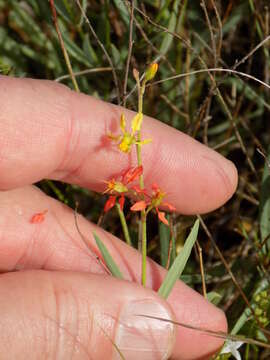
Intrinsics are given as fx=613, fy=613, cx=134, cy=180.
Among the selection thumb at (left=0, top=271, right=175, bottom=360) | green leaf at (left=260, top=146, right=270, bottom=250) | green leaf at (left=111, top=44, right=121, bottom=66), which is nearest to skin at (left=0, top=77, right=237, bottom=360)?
thumb at (left=0, top=271, right=175, bottom=360)

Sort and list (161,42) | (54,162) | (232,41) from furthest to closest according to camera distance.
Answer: (232,41), (161,42), (54,162)

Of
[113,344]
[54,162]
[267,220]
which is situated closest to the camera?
[113,344]

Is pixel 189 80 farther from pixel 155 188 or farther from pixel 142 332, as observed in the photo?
pixel 142 332

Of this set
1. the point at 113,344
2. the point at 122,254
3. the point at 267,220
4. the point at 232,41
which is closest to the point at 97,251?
the point at 122,254

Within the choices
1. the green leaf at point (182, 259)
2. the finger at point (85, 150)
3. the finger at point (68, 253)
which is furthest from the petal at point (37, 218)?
the green leaf at point (182, 259)

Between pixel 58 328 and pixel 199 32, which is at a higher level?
pixel 199 32

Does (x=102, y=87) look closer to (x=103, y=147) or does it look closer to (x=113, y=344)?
(x=103, y=147)

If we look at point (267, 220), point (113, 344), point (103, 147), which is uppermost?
point (103, 147)

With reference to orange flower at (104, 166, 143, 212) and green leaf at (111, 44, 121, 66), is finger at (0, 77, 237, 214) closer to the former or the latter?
orange flower at (104, 166, 143, 212)
